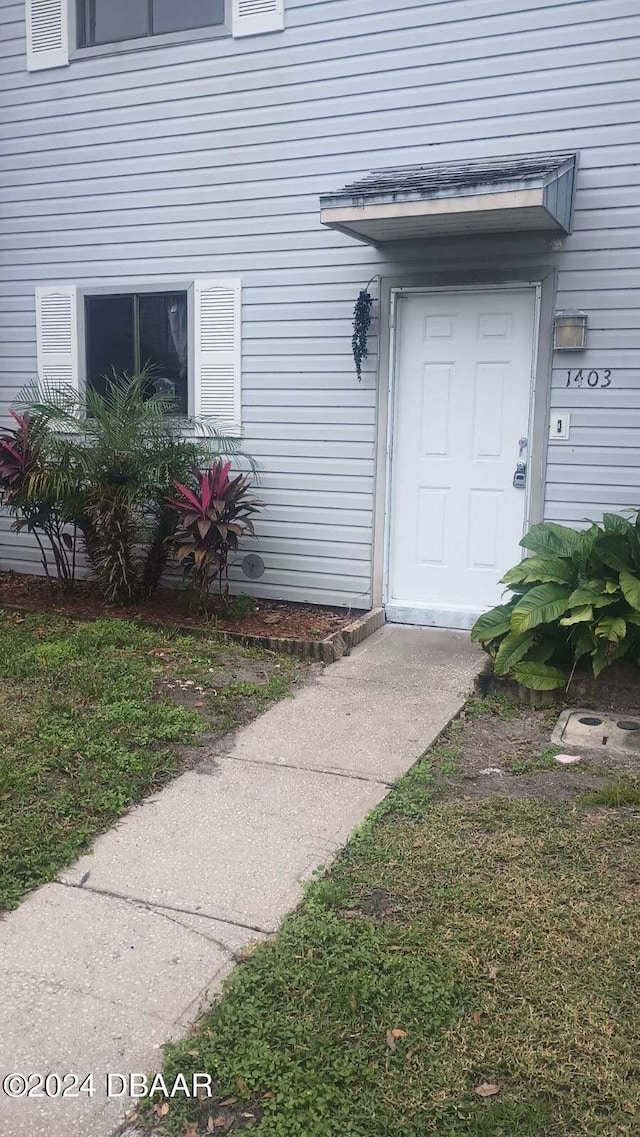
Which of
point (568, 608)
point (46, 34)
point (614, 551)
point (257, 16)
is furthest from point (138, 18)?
point (568, 608)

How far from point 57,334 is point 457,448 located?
3.76 m

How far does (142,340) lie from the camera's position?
7.74 meters

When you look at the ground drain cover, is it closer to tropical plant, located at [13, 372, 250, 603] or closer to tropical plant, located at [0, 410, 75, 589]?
tropical plant, located at [13, 372, 250, 603]

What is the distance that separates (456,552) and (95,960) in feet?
13.9

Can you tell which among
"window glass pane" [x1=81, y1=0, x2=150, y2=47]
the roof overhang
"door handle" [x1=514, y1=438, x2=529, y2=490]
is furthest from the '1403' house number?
"window glass pane" [x1=81, y1=0, x2=150, y2=47]

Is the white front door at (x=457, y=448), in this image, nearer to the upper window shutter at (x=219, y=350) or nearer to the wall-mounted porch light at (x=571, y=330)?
the wall-mounted porch light at (x=571, y=330)

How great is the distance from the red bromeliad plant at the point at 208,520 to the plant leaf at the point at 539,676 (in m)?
2.22

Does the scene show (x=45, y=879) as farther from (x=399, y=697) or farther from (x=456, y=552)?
(x=456, y=552)

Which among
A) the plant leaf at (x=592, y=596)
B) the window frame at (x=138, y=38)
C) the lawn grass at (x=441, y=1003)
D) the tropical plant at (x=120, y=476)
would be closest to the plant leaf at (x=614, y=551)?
the plant leaf at (x=592, y=596)

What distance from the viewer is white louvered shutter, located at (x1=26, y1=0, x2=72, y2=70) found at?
772 cm

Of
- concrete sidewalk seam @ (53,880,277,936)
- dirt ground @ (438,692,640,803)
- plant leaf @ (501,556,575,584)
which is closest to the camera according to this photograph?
concrete sidewalk seam @ (53,880,277,936)

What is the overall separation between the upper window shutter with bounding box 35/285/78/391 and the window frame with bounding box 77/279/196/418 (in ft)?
0.16

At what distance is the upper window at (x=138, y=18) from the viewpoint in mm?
7211

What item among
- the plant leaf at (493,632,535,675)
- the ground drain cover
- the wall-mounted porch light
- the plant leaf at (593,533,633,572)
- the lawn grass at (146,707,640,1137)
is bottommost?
the lawn grass at (146,707,640,1137)
